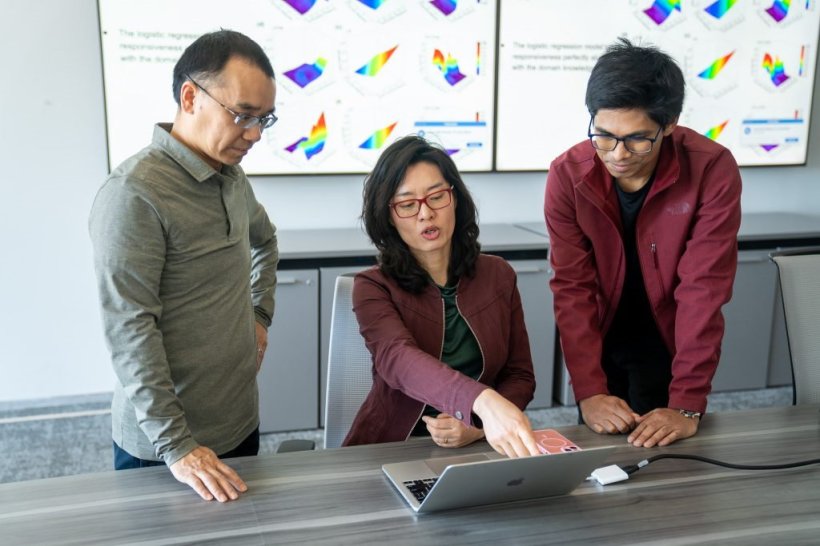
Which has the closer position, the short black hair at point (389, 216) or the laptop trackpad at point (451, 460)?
the laptop trackpad at point (451, 460)

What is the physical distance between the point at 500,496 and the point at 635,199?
0.88 m

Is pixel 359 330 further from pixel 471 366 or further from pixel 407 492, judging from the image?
pixel 407 492

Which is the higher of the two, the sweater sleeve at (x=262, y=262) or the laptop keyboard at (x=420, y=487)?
the sweater sleeve at (x=262, y=262)

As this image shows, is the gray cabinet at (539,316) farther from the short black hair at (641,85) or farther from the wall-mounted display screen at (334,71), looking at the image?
the short black hair at (641,85)

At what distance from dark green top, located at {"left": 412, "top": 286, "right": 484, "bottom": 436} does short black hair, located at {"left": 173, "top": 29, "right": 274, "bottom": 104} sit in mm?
652

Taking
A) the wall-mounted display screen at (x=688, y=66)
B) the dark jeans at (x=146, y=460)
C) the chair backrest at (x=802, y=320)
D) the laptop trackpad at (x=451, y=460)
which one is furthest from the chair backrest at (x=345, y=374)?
the wall-mounted display screen at (x=688, y=66)

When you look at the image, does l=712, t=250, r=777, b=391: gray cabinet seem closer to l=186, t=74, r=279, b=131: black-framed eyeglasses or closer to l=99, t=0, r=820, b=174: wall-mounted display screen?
l=99, t=0, r=820, b=174: wall-mounted display screen

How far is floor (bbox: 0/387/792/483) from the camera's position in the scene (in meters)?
2.94

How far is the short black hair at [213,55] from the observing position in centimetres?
146

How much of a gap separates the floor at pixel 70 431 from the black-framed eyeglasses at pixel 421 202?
1.66 m

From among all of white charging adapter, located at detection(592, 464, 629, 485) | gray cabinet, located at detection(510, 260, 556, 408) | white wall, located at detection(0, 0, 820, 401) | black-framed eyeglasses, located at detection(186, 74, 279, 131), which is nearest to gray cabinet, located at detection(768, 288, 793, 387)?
gray cabinet, located at detection(510, 260, 556, 408)

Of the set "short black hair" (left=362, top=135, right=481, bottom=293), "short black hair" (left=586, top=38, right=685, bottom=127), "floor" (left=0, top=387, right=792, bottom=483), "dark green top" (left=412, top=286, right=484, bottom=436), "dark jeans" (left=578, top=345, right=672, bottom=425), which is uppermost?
"short black hair" (left=586, top=38, right=685, bottom=127)

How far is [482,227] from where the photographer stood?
369 centimetres

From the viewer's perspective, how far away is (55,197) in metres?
3.28
